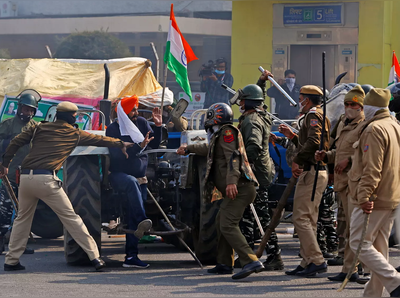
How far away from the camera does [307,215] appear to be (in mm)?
8086

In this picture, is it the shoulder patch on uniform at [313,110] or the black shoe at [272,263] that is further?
the black shoe at [272,263]

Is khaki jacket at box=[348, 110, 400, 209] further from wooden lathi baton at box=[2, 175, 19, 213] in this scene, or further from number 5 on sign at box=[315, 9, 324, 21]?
number 5 on sign at box=[315, 9, 324, 21]

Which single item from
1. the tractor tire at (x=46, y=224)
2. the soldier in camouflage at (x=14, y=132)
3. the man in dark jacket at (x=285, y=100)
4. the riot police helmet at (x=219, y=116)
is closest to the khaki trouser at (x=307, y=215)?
the riot police helmet at (x=219, y=116)

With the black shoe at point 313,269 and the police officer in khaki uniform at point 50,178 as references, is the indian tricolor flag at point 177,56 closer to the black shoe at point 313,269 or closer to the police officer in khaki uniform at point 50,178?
the police officer in khaki uniform at point 50,178

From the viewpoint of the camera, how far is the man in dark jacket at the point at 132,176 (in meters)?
8.55

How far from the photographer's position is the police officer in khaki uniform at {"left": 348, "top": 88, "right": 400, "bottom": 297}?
257 inches

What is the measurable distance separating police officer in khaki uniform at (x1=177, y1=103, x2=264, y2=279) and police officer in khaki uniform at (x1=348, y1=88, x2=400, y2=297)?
128 cm

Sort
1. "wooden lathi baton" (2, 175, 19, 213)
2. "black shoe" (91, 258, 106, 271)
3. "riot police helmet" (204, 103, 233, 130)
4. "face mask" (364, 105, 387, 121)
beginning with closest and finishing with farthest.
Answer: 1. "face mask" (364, 105, 387, 121)
2. "riot police helmet" (204, 103, 233, 130)
3. "black shoe" (91, 258, 106, 271)
4. "wooden lathi baton" (2, 175, 19, 213)

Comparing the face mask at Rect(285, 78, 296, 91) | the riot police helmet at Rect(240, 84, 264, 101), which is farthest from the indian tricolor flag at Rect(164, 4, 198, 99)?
the face mask at Rect(285, 78, 296, 91)

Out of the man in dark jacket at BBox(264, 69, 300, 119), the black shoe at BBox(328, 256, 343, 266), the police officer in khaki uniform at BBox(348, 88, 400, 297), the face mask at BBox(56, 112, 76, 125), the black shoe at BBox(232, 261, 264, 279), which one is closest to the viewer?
the police officer in khaki uniform at BBox(348, 88, 400, 297)

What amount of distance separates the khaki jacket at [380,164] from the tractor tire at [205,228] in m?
2.17

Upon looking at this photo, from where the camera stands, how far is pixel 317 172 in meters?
7.84

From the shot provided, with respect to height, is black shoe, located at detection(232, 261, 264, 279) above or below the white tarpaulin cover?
below

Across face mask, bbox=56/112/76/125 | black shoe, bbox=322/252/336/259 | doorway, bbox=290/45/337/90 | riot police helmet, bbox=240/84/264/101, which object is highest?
doorway, bbox=290/45/337/90
